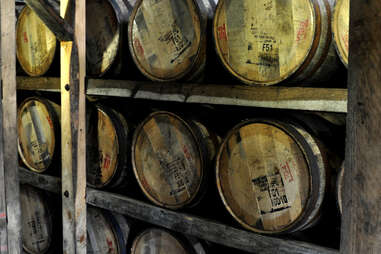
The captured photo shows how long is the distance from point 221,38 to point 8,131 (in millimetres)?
1375

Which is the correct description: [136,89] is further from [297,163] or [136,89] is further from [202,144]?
[297,163]

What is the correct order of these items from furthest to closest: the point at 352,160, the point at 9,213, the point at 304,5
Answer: the point at 9,213 → the point at 304,5 → the point at 352,160

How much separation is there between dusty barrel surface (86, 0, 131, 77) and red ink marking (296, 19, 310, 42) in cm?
142

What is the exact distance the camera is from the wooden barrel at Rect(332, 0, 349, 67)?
201 centimetres

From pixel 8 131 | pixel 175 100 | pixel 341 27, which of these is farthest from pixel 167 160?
pixel 341 27

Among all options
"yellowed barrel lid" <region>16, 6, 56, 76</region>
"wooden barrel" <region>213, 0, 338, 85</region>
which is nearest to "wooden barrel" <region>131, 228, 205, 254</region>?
"wooden barrel" <region>213, 0, 338, 85</region>

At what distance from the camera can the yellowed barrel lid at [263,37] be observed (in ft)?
6.93

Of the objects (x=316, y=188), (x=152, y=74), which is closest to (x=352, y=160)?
(x=316, y=188)

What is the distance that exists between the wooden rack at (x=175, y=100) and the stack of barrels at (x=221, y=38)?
10cm

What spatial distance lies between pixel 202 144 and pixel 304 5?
1020 mm

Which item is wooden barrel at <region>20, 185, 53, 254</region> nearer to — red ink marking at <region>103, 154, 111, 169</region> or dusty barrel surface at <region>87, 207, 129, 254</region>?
dusty barrel surface at <region>87, 207, 129, 254</region>

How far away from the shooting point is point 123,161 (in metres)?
3.16

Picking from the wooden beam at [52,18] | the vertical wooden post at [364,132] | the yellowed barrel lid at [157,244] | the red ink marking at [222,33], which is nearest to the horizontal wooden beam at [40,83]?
the wooden beam at [52,18]

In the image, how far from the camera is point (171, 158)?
282cm
